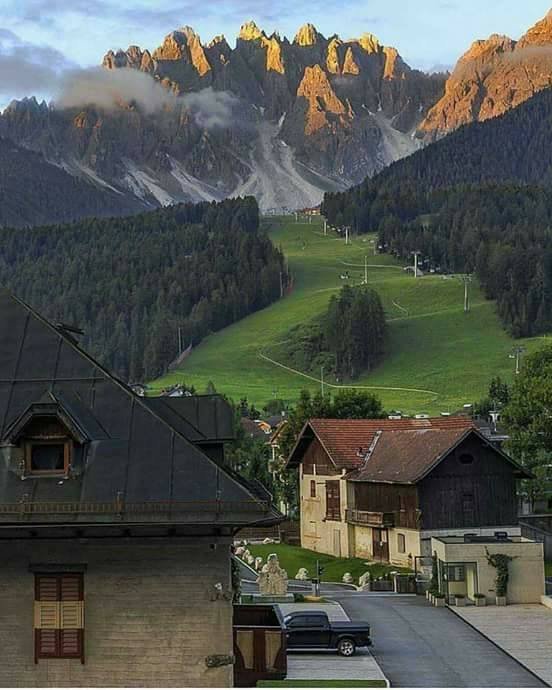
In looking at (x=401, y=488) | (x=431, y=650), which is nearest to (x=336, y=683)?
(x=431, y=650)

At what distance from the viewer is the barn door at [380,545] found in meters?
69.9

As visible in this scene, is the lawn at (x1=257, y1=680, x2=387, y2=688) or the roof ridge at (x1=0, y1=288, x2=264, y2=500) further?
the lawn at (x1=257, y1=680, x2=387, y2=688)

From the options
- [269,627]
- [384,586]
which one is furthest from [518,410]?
[269,627]

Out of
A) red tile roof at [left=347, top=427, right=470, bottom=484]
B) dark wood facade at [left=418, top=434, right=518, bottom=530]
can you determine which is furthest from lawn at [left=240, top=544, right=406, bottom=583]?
red tile roof at [left=347, top=427, right=470, bottom=484]

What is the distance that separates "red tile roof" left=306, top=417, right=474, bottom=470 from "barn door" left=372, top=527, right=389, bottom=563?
6301mm

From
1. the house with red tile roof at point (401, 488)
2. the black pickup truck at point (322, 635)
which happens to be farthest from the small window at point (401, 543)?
→ the black pickup truck at point (322, 635)

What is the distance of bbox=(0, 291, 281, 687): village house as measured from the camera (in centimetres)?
1892

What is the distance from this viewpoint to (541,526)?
244 feet

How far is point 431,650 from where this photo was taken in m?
41.2

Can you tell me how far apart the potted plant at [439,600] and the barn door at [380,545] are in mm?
13970

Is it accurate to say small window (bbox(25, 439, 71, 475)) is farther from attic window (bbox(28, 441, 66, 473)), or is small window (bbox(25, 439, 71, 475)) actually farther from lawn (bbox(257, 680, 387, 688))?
lawn (bbox(257, 680, 387, 688))

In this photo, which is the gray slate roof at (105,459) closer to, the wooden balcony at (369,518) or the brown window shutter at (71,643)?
the brown window shutter at (71,643)

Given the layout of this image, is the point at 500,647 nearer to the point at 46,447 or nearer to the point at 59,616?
the point at 59,616

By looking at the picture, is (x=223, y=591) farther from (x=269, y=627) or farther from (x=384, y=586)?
(x=384, y=586)
